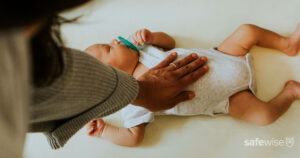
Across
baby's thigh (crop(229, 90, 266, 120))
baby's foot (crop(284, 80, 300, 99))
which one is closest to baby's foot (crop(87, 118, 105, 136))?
baby's thigh (crop(229, 90, 266, 120))

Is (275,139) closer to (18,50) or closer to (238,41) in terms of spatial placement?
(238,41)

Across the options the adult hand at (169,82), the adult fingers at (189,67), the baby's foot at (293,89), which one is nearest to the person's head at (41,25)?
the adult hand at (169,82)

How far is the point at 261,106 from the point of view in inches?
31.5

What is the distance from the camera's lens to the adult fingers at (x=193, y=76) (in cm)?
79

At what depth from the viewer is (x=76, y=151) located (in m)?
0.92

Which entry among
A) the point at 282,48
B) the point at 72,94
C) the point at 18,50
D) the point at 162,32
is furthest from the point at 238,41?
the point at 18,50

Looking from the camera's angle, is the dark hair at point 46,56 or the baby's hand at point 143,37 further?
the baby's hand at point 143,37

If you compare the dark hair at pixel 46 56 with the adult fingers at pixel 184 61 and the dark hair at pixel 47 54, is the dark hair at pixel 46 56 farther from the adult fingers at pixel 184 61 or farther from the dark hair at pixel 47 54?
the adult fingers at pixel 184 61

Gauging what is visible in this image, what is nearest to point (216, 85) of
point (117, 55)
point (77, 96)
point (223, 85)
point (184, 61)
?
point (223, 85)

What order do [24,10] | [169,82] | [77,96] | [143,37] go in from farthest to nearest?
[143,37], [169,82], [77,96], [24,10]

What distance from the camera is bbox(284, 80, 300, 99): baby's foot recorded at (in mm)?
813

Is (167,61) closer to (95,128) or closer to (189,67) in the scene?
(189,67)

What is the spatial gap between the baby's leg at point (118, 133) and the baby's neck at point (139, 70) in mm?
182

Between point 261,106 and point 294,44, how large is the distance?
0.24m
